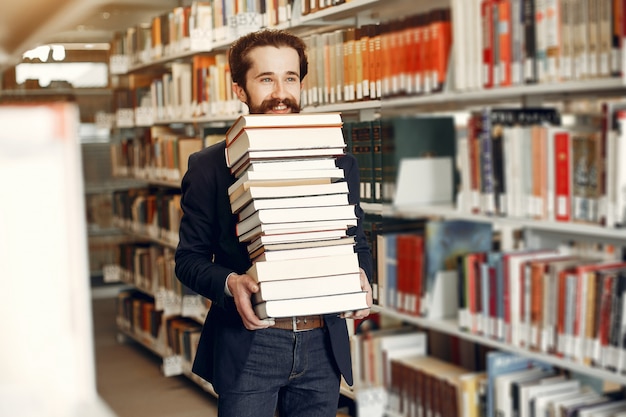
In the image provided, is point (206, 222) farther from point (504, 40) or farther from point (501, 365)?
point (501, 365)

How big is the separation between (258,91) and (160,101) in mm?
1184

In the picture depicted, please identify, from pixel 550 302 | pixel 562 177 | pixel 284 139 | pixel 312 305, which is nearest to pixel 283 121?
pixel 284 139

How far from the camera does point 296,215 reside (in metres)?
1.55

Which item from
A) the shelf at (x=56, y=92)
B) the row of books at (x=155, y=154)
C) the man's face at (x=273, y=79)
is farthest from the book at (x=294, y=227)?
the row of books at (x=155, y=154)

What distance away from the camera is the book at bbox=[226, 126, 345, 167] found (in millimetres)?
1543

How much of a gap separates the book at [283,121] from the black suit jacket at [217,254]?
0.35 ft

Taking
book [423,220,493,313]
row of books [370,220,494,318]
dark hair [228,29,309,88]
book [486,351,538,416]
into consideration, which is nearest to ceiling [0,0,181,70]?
dark hair [228,29,309,88]

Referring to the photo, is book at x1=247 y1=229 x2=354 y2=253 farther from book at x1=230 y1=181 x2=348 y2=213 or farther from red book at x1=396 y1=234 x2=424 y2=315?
red book at x1=396 y1=234 x2=424 y2=315

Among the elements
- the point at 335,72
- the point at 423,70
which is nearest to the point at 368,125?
the point at 335,72

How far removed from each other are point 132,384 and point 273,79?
125 cm

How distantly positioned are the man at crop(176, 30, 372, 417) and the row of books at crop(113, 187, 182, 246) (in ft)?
3.53

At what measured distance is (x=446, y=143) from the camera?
3.49 m

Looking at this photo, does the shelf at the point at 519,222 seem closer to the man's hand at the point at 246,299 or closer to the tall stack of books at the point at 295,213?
the tall stack of books at the point at 295,213

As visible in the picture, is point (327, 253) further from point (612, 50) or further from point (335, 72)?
point (612, 50)
